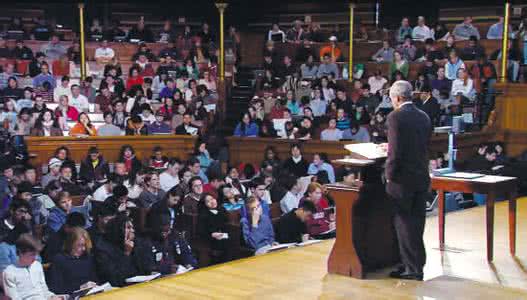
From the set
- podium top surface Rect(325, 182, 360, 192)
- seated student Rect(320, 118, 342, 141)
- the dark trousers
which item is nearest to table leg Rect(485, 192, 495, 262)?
the dark trousers

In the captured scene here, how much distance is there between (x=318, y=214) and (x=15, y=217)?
2.81m

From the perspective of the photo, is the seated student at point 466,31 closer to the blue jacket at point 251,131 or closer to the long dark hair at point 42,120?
the blue jacket at point 251,131

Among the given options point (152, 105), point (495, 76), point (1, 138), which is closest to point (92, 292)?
point (1, 138)

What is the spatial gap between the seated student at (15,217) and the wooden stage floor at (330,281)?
207cm

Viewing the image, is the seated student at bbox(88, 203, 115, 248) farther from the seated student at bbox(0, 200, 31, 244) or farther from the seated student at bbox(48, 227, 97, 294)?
the seated student at bbox(0, 200, 31, 244)

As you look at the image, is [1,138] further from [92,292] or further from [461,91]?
[461,91]

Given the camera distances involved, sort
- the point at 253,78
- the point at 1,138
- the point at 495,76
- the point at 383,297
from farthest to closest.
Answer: the point at 253,78
the point at 495,76
the point at 1,138
the point at 383,297

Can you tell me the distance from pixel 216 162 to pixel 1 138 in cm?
284

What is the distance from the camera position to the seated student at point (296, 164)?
384 inches

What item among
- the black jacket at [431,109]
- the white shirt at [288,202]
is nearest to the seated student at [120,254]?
the white shirt at [288,202]

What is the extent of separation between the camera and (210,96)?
12.0 metres

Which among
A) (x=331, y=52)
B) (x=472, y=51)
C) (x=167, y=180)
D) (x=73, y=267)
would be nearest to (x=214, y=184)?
(x=167, y=180)

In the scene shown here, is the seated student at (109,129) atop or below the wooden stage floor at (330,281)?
atop

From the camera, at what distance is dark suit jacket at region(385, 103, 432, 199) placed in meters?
4.24
